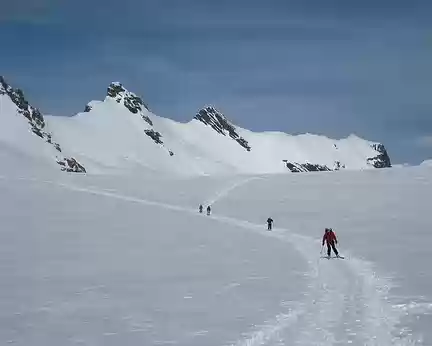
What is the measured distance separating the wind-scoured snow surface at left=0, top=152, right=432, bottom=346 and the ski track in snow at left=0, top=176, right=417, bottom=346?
0.12ft

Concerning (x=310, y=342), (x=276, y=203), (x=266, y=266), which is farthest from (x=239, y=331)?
(x=276, y=203)

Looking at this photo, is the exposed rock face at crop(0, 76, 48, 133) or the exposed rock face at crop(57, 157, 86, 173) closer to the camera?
the exposed rock face at crop(57, 157, 86, 173)

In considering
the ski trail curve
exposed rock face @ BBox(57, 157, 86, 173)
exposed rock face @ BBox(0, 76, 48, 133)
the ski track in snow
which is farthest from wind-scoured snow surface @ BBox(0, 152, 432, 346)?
exposed rock face @ BBox(0, 76, 48, 133)

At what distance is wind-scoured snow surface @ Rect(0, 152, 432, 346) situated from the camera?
10.6 meters

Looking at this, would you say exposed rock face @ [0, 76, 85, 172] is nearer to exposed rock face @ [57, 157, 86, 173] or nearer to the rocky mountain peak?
the rocky mountain peak

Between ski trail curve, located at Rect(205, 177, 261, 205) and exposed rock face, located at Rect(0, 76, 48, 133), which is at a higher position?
exposed rock face, located at Rect(0, 76, 48, 133)

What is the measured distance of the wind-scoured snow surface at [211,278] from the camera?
10594 millimetres

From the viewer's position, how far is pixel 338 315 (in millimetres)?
11586

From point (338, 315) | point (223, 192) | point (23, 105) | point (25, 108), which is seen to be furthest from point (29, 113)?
point (338, 315)

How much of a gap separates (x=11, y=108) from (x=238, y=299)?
19084cm

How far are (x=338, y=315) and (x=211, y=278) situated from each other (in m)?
5.35

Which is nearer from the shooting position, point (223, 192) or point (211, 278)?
point (211, 278)

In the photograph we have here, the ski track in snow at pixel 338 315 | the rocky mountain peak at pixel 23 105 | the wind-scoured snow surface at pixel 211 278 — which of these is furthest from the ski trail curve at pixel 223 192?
the rocky mountain peak at pixel 23 105

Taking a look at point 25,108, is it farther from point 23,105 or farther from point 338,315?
point 338,315
